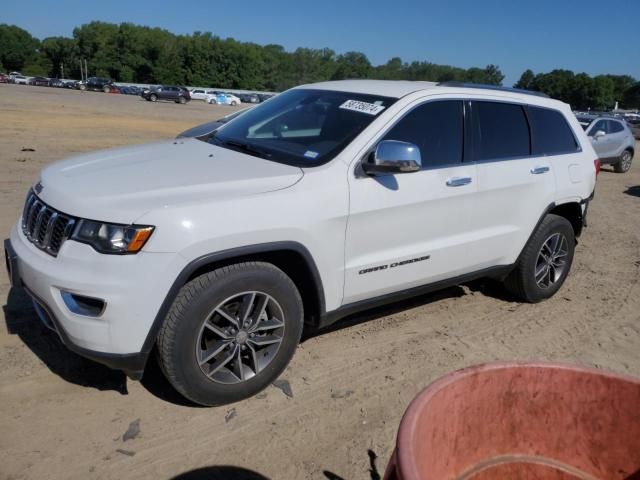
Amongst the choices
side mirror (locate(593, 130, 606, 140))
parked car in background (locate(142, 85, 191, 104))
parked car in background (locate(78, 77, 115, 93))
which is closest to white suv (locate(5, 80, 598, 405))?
side mirror (locate(593, 130, 606, 140))

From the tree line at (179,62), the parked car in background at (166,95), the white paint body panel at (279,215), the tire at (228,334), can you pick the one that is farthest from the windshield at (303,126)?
the tree line at (179,62)

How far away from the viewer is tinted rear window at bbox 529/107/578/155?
16.5 ft

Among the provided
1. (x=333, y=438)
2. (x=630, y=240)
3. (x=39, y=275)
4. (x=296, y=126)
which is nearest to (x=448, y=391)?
(x=333, y=438)

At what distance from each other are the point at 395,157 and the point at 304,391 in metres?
1.57

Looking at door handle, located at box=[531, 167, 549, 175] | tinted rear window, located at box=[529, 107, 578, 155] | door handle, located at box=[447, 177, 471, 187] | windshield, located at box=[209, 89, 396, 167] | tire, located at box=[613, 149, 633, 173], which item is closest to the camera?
windshield, located at box=[209, 89, 396, 167]

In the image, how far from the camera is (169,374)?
10.3ft

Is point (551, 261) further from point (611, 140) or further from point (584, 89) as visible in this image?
point (584, 89)

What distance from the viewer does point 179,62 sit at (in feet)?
417

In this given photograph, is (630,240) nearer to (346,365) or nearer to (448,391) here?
(346,365)

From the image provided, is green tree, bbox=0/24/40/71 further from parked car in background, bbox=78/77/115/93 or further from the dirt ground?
the dirt ground

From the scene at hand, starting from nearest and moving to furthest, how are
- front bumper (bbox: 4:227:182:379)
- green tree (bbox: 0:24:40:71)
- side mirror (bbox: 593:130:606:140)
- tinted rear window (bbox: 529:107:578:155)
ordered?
1. front bumper (bbox: 4:227:182:379)
2. tinted rear window (bbox: 529:107:578:155)
3. side mirror (bbox: 593:130:606:140)
4. green tree (bbox: 0:24:40:71)

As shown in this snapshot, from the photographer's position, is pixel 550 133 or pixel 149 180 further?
pixel 550 133

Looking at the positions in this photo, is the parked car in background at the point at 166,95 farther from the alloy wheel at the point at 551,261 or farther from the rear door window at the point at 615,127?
the alloy wheel at the point at 551,261

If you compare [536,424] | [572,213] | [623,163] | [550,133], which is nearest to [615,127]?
[623,163]
